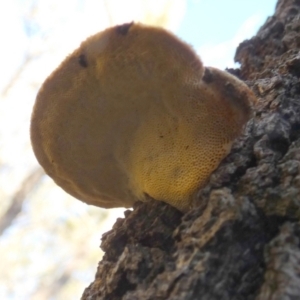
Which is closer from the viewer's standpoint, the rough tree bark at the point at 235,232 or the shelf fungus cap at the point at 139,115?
the rough tree bark at the point at 235,232

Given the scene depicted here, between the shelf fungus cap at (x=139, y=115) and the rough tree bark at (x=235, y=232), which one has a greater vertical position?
the shelf fungus cap at (x=139, y=115)

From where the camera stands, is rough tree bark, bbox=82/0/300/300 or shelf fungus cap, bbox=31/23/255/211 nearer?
rough tree bark, bbox=82/0/300/300

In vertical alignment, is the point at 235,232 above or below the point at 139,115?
below

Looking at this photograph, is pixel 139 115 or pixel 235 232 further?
pixel 139 115

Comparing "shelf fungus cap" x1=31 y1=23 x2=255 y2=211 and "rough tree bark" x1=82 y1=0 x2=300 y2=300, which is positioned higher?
"shelf fungus cap" x1=31 y1=23 x2=255 y2=211
